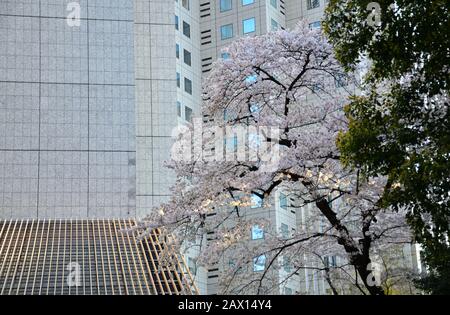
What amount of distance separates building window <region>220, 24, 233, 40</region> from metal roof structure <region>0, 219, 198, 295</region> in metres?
28.0

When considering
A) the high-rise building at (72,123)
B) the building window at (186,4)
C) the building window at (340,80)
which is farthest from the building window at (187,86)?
the building window at (340,80)

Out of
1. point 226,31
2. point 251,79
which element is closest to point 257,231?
point 251,79

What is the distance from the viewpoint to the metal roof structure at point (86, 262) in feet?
70.9

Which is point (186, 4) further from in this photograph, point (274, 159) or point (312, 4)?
point (274, 159)

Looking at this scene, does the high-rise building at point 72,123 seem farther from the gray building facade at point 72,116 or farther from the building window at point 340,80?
the building window at point 340,80

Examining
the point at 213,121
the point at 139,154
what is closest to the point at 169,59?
the point at 139,154

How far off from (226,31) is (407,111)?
4022 cm

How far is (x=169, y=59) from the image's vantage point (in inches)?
1232

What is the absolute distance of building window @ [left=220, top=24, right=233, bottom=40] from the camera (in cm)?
5306

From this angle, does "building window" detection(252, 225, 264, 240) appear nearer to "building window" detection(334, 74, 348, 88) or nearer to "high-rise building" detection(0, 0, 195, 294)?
"building window" detection(334, 74, 348, 88)

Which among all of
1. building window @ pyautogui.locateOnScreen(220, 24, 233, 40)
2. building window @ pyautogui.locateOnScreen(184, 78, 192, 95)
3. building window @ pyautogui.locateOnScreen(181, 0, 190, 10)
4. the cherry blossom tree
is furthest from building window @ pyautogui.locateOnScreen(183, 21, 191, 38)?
the cherry blossom tree
